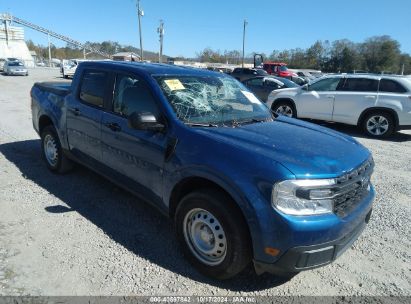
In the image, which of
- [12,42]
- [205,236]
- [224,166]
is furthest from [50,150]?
[12,42]

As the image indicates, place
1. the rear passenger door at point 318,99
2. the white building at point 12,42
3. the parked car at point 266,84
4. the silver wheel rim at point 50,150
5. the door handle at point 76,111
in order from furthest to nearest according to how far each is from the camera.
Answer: the white building at point 12,42 < the parked car at point 266,84 < the rear passenger door at point 318,99 < the silver wheel rim at point 50,150 < the door handle at point 76,111

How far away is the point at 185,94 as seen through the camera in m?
3.57

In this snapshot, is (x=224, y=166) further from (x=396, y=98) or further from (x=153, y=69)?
(x=396, y=98)

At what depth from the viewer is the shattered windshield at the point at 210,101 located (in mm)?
3398

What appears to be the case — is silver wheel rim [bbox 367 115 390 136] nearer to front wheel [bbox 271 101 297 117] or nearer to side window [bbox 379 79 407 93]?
side window [bbox 379 79 407 93]

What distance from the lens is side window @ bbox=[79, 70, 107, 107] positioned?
4211 millimetres

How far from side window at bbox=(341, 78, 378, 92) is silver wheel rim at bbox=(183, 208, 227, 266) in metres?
8.18

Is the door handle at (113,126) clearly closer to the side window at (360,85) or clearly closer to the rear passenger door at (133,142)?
the rear passenger door at (133,142)

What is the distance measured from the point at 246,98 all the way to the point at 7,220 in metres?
3.09

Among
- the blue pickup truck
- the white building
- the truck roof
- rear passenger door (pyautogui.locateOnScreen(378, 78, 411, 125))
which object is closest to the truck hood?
the blue pickup truck

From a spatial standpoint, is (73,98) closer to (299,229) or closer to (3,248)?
(3,248)

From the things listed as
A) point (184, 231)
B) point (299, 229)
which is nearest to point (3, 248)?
point (184, 231)

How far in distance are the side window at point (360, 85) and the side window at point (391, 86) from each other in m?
0.16

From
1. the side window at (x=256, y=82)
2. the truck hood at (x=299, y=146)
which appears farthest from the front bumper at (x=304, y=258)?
the side window at (x=256, y=82)
